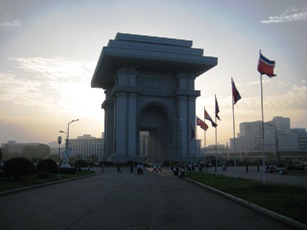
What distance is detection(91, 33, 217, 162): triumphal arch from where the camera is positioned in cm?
6438

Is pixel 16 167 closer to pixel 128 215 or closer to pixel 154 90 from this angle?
pixel 128 215

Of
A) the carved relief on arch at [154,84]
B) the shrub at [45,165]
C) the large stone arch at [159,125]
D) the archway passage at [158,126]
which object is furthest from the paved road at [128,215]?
the archway passage at [158,126]

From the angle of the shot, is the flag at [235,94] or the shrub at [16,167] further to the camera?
the flag at [235,94]

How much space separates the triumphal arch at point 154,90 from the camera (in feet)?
211

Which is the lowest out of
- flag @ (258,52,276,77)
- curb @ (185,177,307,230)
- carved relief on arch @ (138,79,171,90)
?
curb @ (185,177,307,230)

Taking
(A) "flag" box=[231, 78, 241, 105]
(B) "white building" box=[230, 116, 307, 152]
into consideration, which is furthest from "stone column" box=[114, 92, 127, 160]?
(B) "white building" box=[230, 116, 307, 152]

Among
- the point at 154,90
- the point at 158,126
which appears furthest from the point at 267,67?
the point at 158,126

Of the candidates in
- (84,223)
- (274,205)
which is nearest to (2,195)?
(84,223)

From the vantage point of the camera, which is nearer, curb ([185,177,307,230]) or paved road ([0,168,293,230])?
curb ([185,177,307,230])

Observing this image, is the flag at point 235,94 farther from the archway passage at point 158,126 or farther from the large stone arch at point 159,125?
the archway passage at point 158,126

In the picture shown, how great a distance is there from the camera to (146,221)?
1012 cm

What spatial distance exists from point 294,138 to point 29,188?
471ft

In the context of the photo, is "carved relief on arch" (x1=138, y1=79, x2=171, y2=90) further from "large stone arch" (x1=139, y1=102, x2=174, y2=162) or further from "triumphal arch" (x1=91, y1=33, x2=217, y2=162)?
"large stone arch" (x1=139, y1=102, x2=174, y2=162)

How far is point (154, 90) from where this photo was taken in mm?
69562
